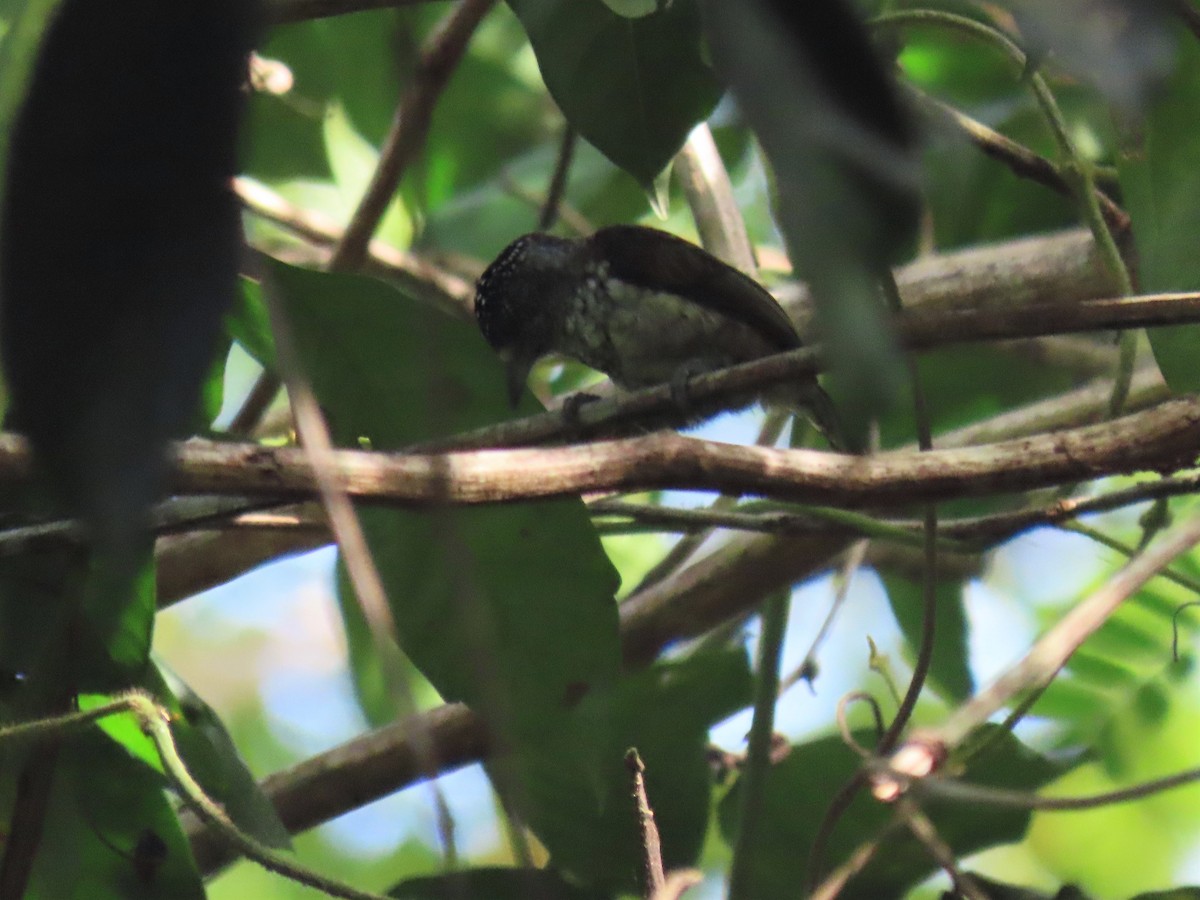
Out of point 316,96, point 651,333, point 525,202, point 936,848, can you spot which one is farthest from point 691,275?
point 936,848

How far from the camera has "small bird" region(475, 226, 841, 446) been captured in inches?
132

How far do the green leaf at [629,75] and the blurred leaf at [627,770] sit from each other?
0.86m

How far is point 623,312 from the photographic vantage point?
3590mm

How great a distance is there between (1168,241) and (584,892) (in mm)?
1338

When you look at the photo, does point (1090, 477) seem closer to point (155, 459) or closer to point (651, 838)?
point (651, 838)

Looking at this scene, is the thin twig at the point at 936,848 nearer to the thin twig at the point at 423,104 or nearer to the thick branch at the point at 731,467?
the thick branch at the point at 731,467

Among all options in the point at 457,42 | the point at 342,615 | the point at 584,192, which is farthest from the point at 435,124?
the point at 342,615

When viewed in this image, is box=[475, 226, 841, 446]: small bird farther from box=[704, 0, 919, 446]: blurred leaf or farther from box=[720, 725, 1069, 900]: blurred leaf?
box=[704, 0, 919, 446]: blurred leaf

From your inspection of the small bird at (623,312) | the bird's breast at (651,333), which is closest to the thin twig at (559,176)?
Result: the small bird at (623,312)

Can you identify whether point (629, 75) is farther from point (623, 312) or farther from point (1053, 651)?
point (623, 312)

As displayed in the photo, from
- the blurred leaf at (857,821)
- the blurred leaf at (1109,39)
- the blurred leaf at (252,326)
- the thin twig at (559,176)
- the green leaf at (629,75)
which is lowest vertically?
the blurred leaf at (1109,39)

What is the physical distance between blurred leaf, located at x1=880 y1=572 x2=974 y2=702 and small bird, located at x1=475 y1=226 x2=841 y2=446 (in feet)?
1.35

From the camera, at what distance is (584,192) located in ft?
13.6

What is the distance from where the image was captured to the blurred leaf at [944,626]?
3.17m
